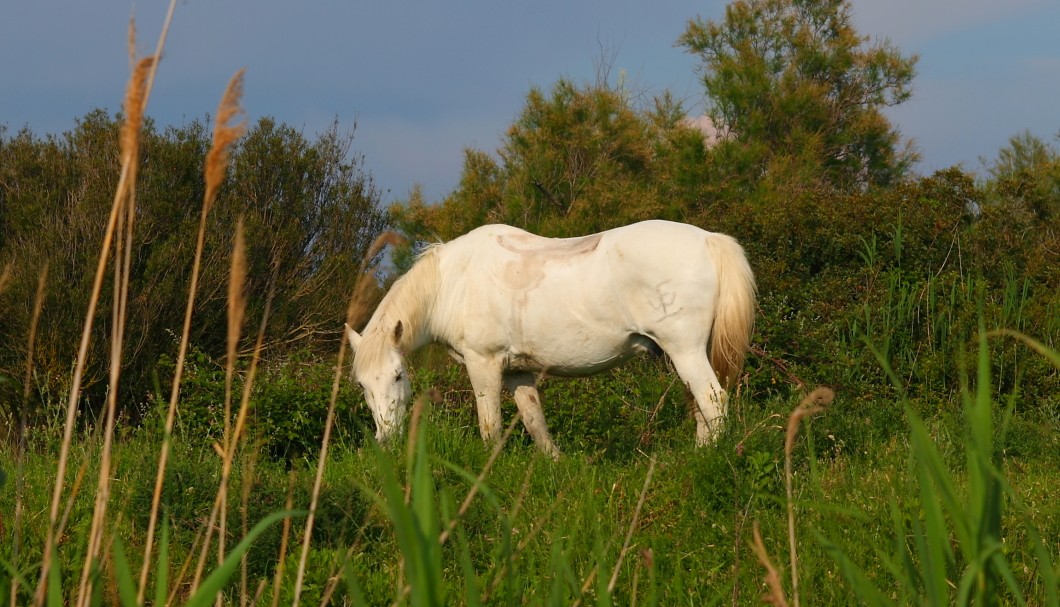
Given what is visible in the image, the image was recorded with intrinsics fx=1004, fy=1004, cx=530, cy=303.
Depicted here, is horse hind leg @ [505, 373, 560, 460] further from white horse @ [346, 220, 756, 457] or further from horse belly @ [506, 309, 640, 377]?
horse belly @ [506, 309, 640, 377]

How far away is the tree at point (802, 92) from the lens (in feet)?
70.9

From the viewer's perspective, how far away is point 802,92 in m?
21.9

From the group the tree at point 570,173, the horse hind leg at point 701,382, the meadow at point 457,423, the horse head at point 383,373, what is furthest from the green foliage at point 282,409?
the tree at point 570,173

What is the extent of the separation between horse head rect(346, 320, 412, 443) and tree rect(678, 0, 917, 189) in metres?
15.8

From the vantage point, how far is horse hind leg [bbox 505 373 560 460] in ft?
20.6

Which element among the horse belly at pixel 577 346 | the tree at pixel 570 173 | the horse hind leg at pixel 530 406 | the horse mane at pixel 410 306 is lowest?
the horse hind leg at pixel 530 406

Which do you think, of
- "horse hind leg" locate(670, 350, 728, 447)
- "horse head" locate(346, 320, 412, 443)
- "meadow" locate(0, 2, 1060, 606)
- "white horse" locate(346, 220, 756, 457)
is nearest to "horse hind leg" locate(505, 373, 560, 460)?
"white horse" locate(346, 220, 756, 457)

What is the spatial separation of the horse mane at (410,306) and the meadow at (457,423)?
38 centimetres

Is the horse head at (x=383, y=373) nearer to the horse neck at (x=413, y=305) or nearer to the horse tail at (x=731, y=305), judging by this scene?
the horse neck at (x=413, y=305)

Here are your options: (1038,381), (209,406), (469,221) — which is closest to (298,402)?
(209,406)

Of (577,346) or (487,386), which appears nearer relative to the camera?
(577,346)

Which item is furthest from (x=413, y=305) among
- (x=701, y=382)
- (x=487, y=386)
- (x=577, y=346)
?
(x=701, y=382)

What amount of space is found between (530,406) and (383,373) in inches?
38.5

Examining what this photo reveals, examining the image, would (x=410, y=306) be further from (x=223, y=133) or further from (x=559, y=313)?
(x=223, y=133)
